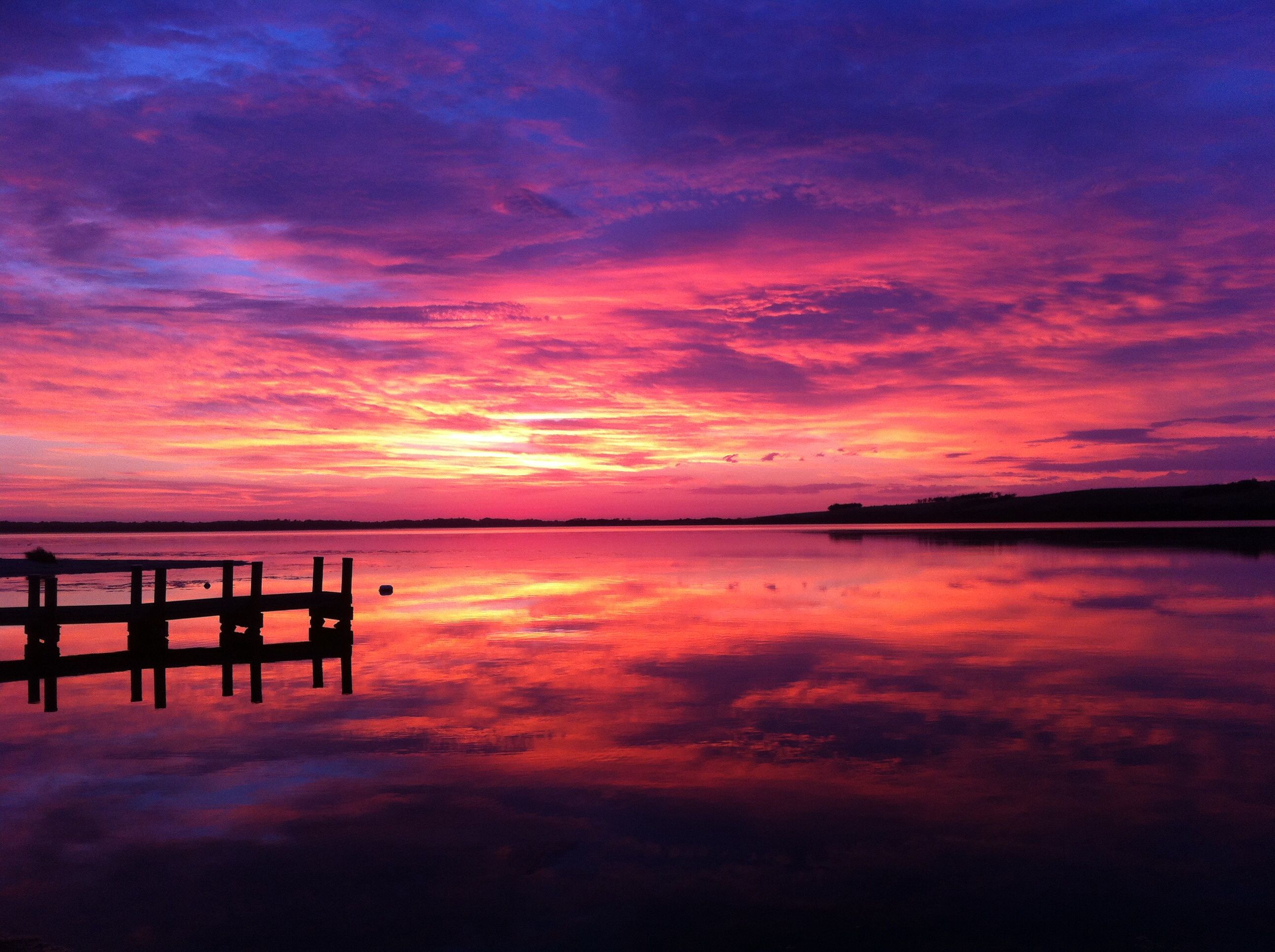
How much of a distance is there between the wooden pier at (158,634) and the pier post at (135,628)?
20 mm

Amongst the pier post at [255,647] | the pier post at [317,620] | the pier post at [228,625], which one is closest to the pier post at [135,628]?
the pier post at [228,625]

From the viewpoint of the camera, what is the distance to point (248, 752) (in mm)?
13008

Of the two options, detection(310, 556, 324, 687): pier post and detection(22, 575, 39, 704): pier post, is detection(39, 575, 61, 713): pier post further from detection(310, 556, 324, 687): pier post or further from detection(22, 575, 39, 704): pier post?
detection(310, 556, 324, 687): pier post

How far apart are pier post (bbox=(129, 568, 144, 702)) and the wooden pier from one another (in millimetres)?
20

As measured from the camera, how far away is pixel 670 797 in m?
10.7

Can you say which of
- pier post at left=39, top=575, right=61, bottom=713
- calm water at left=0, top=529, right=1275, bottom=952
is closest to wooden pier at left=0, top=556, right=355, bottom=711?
pier post at left=39, top=575, right=61, bottom=713

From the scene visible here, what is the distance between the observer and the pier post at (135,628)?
1836 cm

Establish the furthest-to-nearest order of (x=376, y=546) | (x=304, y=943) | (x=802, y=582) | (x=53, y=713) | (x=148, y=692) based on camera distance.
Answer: (x=376, y=546) → (x=802, y=582) → (x=148, y=692) → (x=53, y=713) → (x=304, y=943)

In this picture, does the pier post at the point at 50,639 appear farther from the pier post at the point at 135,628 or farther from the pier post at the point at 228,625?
the pier post at the point at 228,625

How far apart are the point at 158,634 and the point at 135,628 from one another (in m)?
0.59

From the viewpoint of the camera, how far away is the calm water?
7.65 m

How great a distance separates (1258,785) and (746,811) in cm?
616

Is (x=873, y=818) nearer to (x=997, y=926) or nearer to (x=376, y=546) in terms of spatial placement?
(x=997, y=926)

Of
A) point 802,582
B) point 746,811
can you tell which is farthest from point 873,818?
point 802,582
